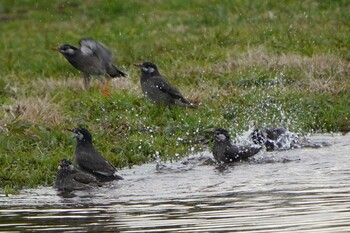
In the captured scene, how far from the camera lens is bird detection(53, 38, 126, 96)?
15789mm

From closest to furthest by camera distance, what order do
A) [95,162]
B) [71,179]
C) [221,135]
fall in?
[71,179] < [95,162] < [221,135]

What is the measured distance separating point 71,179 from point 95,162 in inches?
23.0

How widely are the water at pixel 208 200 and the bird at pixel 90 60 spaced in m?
4.38

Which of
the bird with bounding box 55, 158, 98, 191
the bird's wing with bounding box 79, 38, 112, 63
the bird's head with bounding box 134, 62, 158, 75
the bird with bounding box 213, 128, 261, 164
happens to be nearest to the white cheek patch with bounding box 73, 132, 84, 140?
the bird with bounding box 55, 158, 98, 191

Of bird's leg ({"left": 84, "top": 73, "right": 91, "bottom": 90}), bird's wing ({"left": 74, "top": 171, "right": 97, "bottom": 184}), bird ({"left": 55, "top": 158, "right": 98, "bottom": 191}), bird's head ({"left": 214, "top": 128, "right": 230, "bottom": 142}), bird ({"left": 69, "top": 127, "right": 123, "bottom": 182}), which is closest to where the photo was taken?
bird ({"left": 55, "top": 158, "right": 98, "bottom": 191})

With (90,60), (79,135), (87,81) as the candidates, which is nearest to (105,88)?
(87,81)

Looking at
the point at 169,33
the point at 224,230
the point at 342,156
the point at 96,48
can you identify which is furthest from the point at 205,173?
the point at 169,33

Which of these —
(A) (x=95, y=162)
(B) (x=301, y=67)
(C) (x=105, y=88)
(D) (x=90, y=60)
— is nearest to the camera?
(A) (x=95, y=162)

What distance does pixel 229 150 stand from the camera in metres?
11.6

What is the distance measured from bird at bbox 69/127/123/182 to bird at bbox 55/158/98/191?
122 mm

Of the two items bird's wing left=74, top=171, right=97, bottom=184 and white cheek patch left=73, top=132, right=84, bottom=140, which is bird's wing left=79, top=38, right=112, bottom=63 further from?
bird's wing left=74, top=171, right=97, bottom=184

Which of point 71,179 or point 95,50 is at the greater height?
point 95,50

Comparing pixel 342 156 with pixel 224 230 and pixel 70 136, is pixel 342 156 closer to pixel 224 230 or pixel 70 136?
pixel 70 136

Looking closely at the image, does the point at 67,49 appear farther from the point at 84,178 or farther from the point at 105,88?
the point at 84,178
